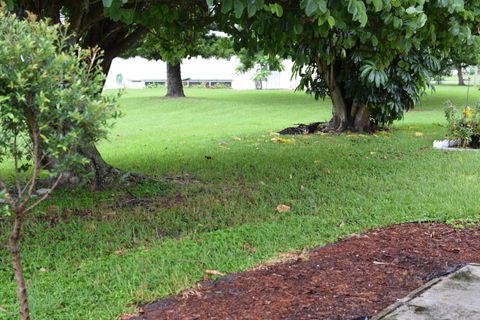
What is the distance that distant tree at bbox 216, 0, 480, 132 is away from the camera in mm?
4473

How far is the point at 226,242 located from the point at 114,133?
986 cm

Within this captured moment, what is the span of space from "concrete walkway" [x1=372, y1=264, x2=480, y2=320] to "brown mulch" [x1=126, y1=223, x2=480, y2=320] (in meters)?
0.11

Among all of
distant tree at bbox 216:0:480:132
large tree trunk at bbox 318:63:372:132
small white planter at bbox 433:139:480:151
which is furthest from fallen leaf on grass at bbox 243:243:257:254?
large tree trunk at bbox 318:63:372:132

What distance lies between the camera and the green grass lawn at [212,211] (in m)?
3.92

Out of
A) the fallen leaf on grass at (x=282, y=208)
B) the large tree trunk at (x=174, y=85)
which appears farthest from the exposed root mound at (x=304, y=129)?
the large tree trunk at (x=174, y=85)

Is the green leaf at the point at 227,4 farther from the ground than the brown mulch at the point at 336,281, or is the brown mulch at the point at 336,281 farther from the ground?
the green leaf at the point at 227,4

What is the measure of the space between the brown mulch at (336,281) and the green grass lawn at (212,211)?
22 centimetres

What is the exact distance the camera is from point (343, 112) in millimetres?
12500

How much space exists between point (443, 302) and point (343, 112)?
30.7 feet

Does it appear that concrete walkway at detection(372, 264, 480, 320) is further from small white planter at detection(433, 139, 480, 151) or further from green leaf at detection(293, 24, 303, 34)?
small white planter at detection(433, 139, 480, 151)

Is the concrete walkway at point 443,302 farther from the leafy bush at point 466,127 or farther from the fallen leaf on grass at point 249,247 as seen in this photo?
the leafy bush at point 466,127

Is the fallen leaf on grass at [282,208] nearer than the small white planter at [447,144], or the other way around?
the fallen leaf on grass at [282,208]

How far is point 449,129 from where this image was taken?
9.76 meters

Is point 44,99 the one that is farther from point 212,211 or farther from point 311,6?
point 212,211
